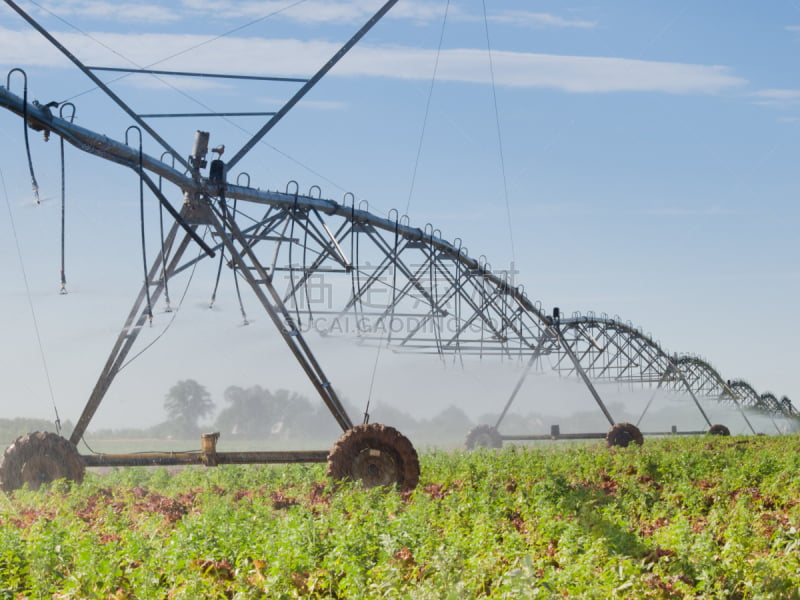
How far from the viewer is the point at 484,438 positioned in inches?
1080

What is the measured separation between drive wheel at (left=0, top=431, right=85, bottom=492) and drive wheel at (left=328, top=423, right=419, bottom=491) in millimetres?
3431

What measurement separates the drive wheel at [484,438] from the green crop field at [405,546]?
621 inches

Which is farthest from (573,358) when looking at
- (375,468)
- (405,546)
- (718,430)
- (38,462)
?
(405,546)

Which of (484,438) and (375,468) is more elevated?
(484,438)

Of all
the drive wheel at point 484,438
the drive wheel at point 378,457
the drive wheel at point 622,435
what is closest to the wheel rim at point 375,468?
the drive wheel at point 378,457

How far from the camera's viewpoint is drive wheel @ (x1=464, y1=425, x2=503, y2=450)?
2719 cm

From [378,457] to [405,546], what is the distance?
5007 millimetres

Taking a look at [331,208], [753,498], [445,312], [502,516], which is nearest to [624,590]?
[502,516]

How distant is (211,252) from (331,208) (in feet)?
10.1

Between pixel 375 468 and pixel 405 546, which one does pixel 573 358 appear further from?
pixel 405 546

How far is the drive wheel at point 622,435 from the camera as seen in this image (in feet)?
87.9

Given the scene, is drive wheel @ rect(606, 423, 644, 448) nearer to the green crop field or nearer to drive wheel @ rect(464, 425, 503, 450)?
drive wheel @ rect(464, 425, 503, 450)

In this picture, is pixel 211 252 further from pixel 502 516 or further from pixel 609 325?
pixel 609 325

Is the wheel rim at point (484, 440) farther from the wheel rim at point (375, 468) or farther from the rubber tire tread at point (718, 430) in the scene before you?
the wheel rim at point (375, 468)
